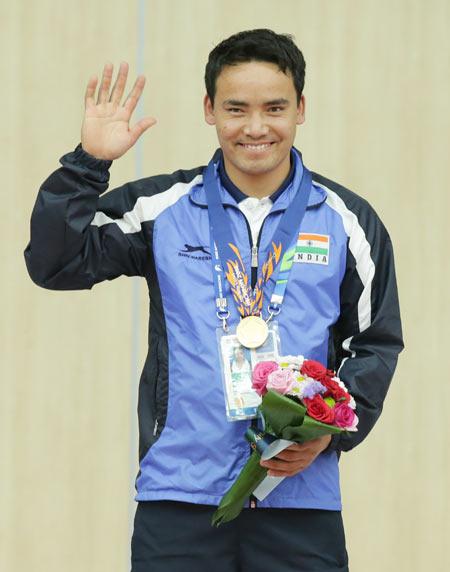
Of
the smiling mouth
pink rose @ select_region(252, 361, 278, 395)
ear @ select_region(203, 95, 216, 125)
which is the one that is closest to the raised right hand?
ear @ select_region(203, 95, 216, 125)

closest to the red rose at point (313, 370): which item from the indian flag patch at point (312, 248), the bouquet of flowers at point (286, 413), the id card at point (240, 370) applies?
the bouquet of flowers at point (286, 413)

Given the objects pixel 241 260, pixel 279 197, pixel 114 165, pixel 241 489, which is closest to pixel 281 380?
pixel 241 489

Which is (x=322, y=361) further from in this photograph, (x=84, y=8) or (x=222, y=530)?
(x=84, y=8)

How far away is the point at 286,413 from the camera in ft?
9.46

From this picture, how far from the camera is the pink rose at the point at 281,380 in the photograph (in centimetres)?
291

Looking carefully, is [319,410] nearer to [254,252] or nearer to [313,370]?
[313,370]

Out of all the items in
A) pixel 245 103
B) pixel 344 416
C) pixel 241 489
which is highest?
pixel 245 103

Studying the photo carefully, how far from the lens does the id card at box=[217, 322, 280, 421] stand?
305 cm

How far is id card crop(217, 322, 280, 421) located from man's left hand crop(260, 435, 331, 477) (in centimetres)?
13

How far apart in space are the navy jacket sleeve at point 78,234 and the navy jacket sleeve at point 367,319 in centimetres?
51

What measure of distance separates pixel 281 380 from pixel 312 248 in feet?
1.40

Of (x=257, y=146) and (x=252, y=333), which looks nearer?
(x=252, y=333)

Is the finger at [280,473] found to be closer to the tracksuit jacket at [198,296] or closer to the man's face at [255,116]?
the tracksuit jacket at [198,296]

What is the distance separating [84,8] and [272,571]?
2.46 metres
